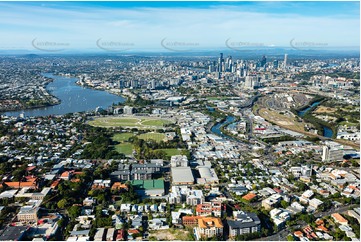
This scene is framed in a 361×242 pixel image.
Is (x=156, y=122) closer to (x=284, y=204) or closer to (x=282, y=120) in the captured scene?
(x=282, y=120)

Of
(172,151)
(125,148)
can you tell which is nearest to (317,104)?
(172,151)

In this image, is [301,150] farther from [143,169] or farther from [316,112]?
[316,112]

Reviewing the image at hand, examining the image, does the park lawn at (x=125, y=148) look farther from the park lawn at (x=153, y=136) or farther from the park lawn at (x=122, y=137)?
the park lawn at (x=153, y=136)

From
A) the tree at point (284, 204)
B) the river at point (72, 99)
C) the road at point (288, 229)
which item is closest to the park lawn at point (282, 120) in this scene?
the road at point (288, 229)

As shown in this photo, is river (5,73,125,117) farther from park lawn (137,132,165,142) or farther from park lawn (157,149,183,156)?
park lawn (157,149,183,156)

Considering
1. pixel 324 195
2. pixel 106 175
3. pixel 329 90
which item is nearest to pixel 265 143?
pixel 324 195
